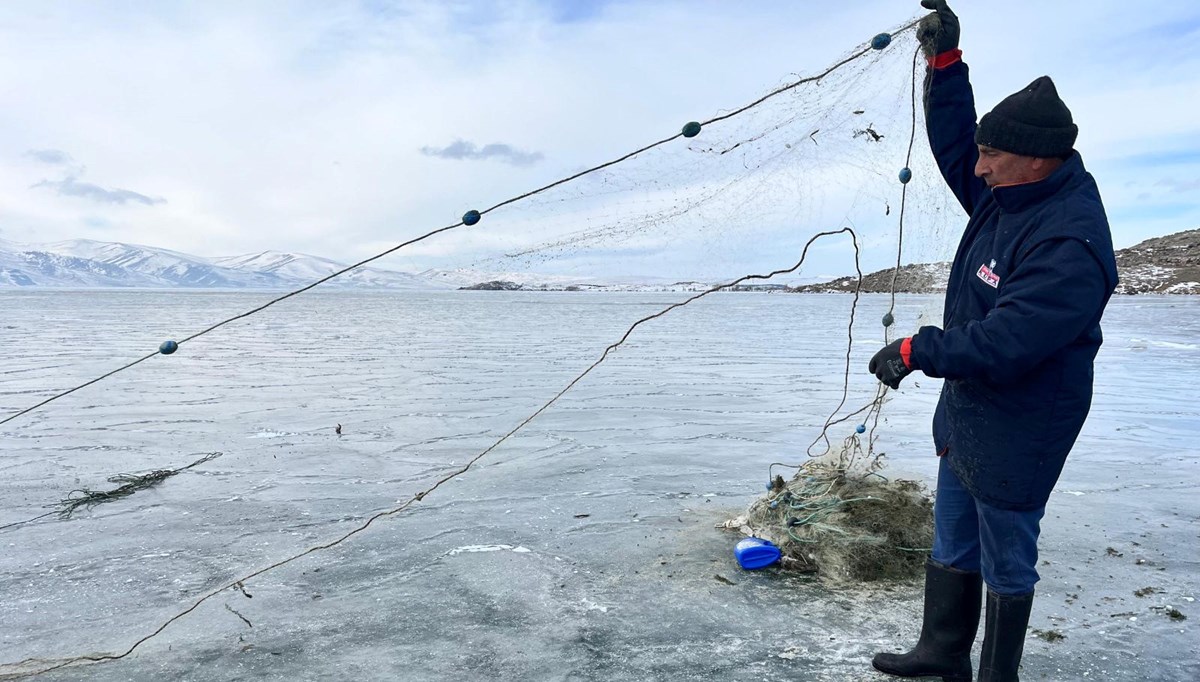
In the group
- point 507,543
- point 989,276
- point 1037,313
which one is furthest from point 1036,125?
point 507,543

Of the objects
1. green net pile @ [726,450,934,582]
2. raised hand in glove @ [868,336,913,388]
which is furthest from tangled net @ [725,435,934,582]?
raised hand in glove @ [868,336,913,388]

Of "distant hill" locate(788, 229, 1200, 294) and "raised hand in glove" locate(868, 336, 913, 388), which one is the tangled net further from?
"distant hill" locate(788, 229, 1200, 294)

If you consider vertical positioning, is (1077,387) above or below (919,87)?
below

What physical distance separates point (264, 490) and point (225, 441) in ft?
7.41

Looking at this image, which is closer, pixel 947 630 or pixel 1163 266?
pixel 947 630

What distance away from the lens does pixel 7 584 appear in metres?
4.20

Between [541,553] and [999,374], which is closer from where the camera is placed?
[999,374]

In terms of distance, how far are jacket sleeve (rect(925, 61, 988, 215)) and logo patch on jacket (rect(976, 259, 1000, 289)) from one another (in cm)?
53

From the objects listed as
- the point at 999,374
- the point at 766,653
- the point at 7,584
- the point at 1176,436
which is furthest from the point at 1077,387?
the point at 1176,436

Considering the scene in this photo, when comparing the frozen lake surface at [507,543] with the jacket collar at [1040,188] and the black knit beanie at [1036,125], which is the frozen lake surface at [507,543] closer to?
the jacket collar at [1040,188]

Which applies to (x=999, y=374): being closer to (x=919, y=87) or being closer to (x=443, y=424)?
(x=919, y=87)

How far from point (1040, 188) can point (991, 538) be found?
120 centimetres

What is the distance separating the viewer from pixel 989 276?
2.64 metres

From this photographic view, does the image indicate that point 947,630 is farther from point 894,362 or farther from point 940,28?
point 940,28
